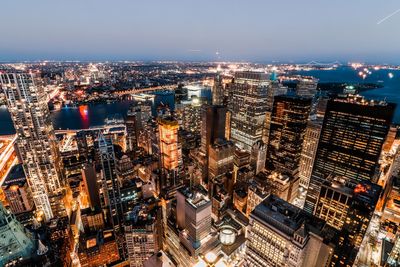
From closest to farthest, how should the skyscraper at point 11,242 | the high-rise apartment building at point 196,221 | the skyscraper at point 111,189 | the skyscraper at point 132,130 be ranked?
the high-rise apartment building at point 196,221
the skyscraper at point 11,242
the skyscraper at point 111,189
the skyscraper at point 132,130

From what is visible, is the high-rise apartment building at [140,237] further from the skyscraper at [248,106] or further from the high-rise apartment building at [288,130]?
the skyscraper at [248,106]

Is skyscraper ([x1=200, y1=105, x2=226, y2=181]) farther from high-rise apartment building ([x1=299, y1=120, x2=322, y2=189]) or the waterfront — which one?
the waterfront

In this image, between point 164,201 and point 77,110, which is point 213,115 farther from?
point 77,110

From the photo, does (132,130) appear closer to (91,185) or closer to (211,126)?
(211,126)

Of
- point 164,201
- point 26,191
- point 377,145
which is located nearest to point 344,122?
point 377,145

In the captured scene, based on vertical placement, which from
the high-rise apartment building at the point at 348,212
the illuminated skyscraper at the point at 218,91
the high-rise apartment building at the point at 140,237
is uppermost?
the illuminated skyscraper at the point at 218,91

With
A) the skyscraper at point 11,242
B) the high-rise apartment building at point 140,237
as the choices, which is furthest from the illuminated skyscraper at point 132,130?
the skyscraper at point 11,242
